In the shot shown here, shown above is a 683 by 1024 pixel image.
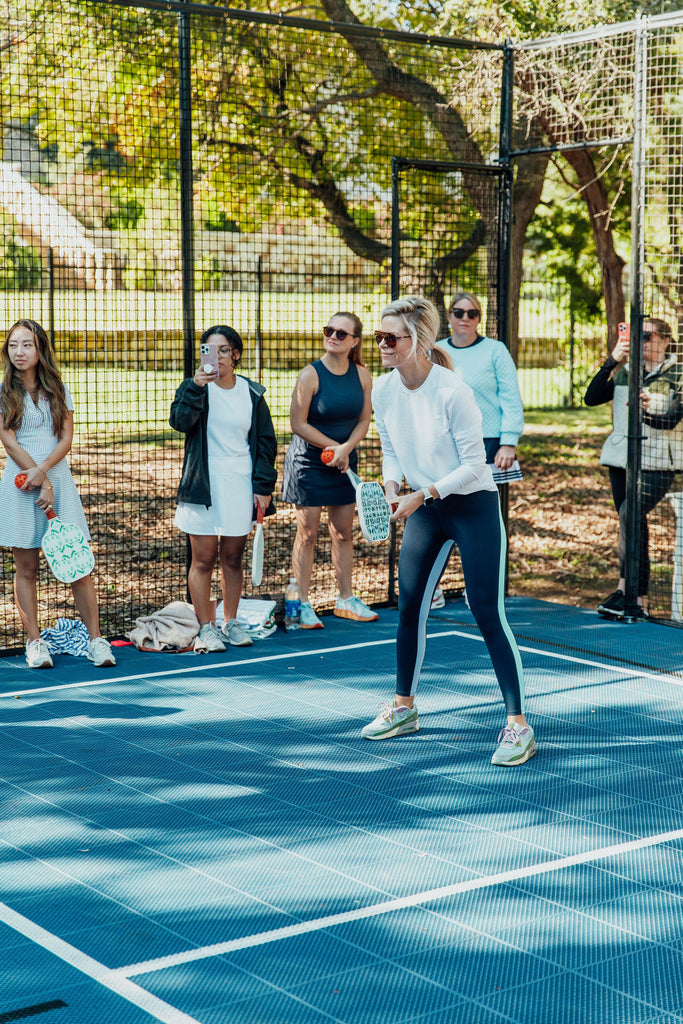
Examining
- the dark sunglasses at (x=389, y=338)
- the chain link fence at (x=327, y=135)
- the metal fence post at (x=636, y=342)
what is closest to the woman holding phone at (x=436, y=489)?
the dark sunglasses at (x=389, y=338)

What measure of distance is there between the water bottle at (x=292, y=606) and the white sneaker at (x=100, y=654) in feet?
4.11

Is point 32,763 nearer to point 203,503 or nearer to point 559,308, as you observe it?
point 203,503

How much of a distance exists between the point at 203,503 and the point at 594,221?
6681 mm

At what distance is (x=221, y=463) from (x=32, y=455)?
103cm

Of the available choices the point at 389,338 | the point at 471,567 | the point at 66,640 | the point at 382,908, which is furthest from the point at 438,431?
the point at 66,640

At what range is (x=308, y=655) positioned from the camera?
696cm

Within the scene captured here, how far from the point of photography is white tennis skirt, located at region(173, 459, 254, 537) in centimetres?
681

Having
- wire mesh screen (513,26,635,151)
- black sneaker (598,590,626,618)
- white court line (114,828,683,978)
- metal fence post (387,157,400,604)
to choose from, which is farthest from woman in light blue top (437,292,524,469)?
white court line (114,828,683,978)

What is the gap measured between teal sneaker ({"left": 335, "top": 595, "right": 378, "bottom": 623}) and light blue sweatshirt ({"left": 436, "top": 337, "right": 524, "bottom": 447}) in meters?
1.39

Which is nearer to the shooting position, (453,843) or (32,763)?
(453,843)

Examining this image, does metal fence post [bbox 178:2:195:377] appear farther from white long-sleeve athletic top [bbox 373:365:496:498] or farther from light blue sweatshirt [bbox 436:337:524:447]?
white long-sleeve athletic top [bbox 373:365:496:498]

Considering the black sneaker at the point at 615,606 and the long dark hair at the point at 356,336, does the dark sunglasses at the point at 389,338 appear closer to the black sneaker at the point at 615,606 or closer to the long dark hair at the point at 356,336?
the long dark hair at the point at 356,336

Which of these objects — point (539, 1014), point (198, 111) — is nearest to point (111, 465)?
point (198, 111)

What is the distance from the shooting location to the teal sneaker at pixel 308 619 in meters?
7.58
